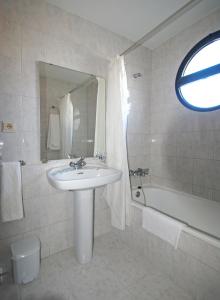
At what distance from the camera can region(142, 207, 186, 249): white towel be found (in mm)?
1204

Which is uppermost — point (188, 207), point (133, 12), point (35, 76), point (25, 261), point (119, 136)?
point (133, 12)

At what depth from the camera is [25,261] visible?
1.23 meters

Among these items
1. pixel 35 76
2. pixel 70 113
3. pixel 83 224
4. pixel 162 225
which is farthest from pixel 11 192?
pixel 162 225

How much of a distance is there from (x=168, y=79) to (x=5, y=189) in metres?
2.16

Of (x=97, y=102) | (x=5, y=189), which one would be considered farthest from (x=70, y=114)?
(x=5, y=189)

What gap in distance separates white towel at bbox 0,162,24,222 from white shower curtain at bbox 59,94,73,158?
454 millimetres

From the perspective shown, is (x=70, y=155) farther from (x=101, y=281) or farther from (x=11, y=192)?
(x=101, y=281)

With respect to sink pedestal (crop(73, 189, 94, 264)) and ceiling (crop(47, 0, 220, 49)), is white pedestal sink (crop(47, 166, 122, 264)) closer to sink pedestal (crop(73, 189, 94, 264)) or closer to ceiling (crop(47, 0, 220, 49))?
sink pedestal (crop(73, 189, 94, 264))

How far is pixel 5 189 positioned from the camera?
127 centimetres

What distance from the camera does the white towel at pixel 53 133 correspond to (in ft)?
5.03

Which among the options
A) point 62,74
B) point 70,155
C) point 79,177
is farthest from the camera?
point 70,155

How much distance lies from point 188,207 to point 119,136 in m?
1.19

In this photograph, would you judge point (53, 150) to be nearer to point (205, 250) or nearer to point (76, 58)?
point (76, 58)

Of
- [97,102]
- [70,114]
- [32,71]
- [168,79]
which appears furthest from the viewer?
[168,79]
